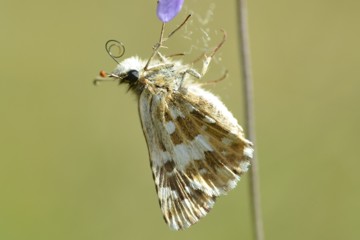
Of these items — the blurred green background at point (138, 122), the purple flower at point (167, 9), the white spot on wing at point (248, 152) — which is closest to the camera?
the purple flower at point (167, 9)

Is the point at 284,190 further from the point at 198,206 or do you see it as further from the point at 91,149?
the point at 198,206

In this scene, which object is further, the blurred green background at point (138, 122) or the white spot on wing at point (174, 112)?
the blurred green background at point (138, 122)

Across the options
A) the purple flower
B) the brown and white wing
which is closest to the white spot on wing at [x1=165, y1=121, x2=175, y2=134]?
the brown and white wing

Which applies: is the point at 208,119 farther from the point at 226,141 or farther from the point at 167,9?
the point at 167,9

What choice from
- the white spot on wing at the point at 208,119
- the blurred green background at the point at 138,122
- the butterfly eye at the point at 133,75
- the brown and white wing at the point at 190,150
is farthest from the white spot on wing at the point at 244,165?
the blurred green background at the point at 138,122

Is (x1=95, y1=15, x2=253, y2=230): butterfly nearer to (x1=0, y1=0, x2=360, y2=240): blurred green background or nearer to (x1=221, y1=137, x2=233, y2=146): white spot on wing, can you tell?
(x1=221, y1=137, x2=233, y2=146): white spot on wing

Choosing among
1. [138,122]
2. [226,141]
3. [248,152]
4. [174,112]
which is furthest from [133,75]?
[138,122]

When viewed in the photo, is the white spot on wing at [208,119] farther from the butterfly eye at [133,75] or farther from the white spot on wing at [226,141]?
the butterfly eye at [133,75]

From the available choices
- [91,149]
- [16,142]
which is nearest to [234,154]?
[91,149]
